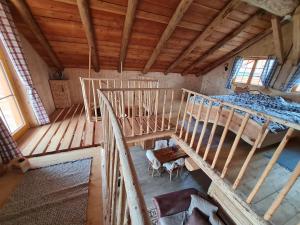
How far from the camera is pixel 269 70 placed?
3953mm

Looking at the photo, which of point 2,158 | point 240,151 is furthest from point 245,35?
point 2,158

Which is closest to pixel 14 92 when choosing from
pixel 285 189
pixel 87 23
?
pixel 87 23

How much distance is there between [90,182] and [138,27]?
10.4ft

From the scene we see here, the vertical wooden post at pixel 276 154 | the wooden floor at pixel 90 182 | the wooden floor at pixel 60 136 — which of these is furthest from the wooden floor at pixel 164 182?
the vertical wooden post at pixel 276 154

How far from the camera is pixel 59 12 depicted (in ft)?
8.05

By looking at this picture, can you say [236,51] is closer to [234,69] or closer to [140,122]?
[234,69]

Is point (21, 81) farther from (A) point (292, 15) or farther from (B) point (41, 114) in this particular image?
(A) point (292, 15)

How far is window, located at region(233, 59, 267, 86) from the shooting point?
4364mm

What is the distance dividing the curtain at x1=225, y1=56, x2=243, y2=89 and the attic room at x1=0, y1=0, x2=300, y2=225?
0.05m

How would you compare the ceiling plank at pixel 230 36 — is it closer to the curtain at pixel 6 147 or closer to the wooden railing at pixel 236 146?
the wooden railing at pixel 236 146

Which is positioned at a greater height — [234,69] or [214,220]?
[234,69]

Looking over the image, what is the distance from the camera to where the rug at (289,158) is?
2.11m

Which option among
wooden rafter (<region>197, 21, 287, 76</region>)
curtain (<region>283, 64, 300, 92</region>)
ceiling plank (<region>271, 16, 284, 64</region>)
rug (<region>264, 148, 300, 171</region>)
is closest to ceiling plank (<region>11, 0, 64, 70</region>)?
rug (<region>264, 148, 300, 171</region>)

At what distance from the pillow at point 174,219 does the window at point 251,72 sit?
4.57 m
